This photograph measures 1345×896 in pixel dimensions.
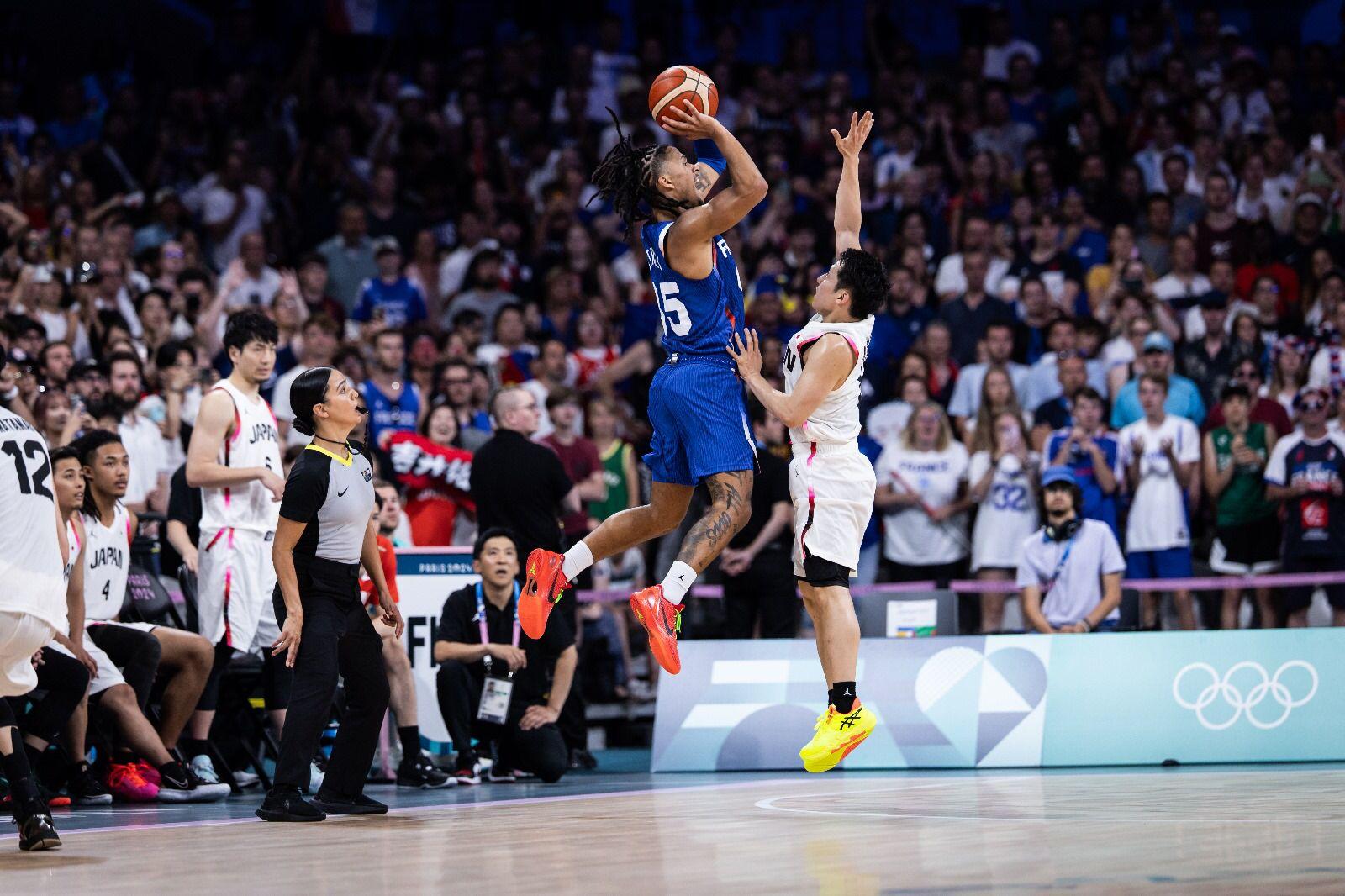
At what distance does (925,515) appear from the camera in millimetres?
13430

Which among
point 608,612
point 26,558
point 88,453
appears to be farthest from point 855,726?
point 608,612

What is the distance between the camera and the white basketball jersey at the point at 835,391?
8008 mm

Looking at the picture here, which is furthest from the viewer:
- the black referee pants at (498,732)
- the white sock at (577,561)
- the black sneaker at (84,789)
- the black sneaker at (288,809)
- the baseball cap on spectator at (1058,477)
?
the baseball cap on spectator at (1058,477)

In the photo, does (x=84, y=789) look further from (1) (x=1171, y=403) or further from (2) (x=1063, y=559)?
(1) (x=1171, y=403)

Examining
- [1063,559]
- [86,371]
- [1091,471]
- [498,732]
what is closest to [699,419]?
[498,732]

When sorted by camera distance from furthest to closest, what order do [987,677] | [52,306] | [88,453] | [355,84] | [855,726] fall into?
[355,84] < [52,306] < [987,677] < [88,453] < [855,726]

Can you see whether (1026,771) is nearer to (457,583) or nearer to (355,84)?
Answer: (457,583)

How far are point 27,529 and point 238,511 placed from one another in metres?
3.15

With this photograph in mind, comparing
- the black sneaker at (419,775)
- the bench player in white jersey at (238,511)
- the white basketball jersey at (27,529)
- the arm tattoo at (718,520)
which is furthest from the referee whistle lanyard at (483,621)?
the white basketball jersey at (27,529)

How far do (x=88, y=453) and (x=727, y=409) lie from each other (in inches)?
163

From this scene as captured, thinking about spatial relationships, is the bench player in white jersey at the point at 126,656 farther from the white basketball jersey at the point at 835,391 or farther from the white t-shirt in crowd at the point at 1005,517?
the white t-shirt in crowd at the point at 1005,517

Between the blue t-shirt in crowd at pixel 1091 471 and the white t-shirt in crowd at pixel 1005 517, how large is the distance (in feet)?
0.99

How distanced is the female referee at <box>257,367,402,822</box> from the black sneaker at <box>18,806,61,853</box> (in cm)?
138

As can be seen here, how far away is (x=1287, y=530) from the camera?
1278 cm
